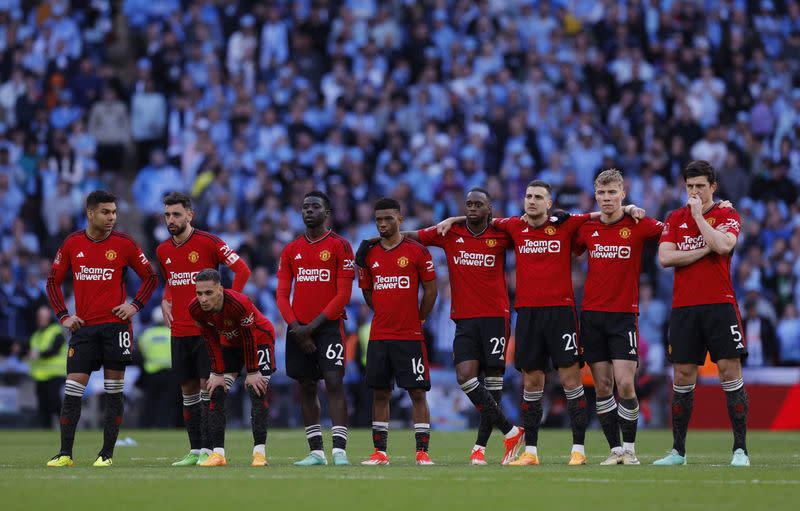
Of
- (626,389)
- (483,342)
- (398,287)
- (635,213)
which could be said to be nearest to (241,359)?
(398,287)

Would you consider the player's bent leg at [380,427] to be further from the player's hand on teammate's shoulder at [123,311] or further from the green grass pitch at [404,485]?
the player's hand on teammate's shoulder at [123,311]

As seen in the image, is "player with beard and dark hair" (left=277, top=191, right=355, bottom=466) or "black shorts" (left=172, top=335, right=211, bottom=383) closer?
"player with beard and dark hair" (left=277, top=191, right=355, bottom=466)

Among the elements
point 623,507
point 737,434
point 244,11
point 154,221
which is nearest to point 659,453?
point 737,434

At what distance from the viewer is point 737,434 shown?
13703mm

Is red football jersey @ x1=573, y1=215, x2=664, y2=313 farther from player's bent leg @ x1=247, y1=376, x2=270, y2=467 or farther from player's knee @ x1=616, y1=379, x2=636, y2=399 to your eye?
player's bent leg @ x1=247, y1=376, x2=270, y2=467

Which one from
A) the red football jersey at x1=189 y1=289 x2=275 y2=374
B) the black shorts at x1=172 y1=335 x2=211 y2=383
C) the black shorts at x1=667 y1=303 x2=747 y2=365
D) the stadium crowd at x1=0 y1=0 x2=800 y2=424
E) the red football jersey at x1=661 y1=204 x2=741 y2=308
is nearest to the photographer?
the black shorts at x1=667 y1=303 x2=747 y2=365

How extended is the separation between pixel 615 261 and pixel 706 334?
115cm

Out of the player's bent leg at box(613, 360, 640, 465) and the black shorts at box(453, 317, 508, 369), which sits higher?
the black shorts at box(453, 317, 508, 369)

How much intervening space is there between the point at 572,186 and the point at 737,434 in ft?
46.7

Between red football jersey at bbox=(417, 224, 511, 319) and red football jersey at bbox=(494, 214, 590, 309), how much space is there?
23cm

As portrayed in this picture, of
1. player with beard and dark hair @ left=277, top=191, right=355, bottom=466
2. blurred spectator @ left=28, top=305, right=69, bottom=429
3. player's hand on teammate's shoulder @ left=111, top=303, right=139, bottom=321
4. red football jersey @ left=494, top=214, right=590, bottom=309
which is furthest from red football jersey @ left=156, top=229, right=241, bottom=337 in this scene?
blurred spectator @ left=28, top=305, right=69, bottom=429

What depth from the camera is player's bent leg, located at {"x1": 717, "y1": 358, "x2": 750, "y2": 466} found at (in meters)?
13.7

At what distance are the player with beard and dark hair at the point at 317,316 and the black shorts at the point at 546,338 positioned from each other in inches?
71.8

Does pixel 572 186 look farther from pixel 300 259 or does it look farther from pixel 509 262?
pixel 300 259
